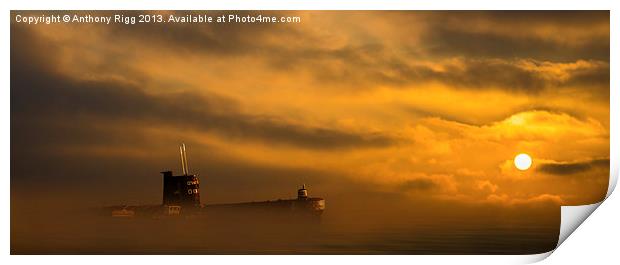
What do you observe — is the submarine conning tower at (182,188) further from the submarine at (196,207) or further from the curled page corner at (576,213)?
the curled page corner at (576,213)

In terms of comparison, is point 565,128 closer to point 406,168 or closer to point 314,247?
point 406,168

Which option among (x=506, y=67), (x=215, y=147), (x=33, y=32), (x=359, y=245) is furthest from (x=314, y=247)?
(x=33, y=32)

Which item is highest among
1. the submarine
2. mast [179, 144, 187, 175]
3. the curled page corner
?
mast [179, 144, 187, 175]

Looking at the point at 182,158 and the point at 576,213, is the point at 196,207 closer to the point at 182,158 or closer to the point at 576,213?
the point at 182,158

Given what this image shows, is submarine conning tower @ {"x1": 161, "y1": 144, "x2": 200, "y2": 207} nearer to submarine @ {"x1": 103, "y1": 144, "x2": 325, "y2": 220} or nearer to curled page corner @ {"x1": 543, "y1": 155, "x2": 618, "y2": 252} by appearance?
submarine @ {"x1": 103, "y1": 144, "x2": 325, "y2": 220}

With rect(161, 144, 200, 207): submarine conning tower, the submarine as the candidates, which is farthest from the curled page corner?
rect(161, 144, 200, 207): submarine conning tower

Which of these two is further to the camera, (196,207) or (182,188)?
(196,207)

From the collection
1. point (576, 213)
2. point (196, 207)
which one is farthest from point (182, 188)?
point (576, 213)
